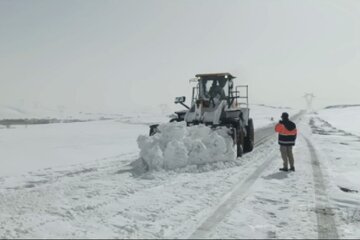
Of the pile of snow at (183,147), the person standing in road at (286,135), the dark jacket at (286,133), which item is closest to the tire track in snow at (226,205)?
the person standing in road at (286,135)

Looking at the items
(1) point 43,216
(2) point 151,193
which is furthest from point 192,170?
(1) point 43,216

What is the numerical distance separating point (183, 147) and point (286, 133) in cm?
286

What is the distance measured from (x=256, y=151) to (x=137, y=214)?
30.6ft

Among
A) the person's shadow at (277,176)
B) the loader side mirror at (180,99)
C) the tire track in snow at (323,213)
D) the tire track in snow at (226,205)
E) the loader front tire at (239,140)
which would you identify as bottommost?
the tire track in snow at (323,213)

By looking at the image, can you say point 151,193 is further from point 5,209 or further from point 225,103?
point 225,103

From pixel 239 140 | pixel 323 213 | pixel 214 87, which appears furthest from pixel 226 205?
pixel 214 87

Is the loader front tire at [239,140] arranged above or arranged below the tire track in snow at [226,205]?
above

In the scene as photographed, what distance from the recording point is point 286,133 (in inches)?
405

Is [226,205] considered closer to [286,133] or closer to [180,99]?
[286,133]

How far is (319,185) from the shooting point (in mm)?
8281

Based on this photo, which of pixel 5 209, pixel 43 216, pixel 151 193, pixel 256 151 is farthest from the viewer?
pixel 256 151

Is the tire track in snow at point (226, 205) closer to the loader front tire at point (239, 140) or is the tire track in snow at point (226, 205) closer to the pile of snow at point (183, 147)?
the pile of snow at point (183, 147)

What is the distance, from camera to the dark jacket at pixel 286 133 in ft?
33.7

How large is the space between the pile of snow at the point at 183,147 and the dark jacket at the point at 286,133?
1.47 m
